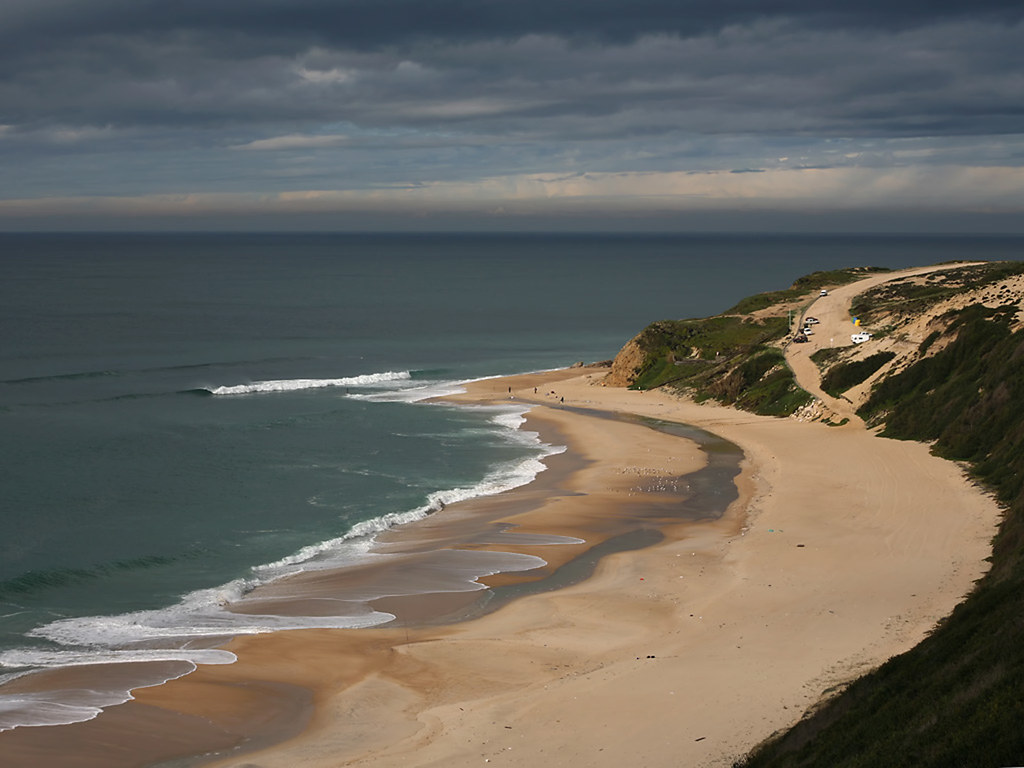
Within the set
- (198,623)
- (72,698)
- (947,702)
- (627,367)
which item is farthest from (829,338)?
(72,698)

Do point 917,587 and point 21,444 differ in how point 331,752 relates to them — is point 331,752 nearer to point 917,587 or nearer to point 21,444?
point 917,587

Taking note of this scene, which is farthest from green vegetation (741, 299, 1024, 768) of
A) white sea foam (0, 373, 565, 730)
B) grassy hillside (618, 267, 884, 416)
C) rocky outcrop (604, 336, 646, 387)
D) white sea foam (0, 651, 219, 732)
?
rocky outcrop (604, 336, 646, 387)

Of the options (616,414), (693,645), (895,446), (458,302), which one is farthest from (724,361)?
(458,302)

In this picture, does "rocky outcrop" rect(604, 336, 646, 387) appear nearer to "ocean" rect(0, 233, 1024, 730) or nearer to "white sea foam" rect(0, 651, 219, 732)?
"ocean" rect(0, 233, 1024, 730)

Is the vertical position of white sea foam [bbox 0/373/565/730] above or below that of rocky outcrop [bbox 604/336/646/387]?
below

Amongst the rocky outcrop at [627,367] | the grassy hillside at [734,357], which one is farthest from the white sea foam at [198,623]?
the rocky outcrop at [627,367]
